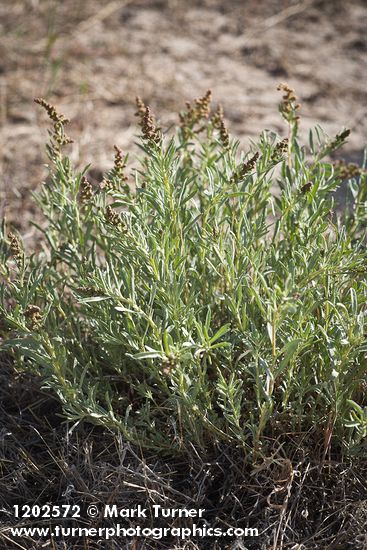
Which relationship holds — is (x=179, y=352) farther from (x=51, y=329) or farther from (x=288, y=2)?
(x=288, y=2)

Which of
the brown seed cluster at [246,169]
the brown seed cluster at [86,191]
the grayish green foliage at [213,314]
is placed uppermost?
the brown seed cluster at [246,169]

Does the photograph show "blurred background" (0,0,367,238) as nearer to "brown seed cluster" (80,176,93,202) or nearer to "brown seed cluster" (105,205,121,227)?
"brown seed cluster" (80,176,93,202)

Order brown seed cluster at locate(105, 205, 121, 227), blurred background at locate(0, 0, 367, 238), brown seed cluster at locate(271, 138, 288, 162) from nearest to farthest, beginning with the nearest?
brown seed cluster at locate(105, 205, 121, 227) → brown seed cluster at locate(271, 138, 288, 162) → blurred background at locate(0, 0, 367, 238)

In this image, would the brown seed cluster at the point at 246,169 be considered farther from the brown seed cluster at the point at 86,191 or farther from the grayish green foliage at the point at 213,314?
the brown seed cluster at the point at 86,191

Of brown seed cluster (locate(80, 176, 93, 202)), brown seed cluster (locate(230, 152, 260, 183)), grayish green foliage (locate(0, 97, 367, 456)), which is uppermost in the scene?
brown seed cluster (locate(230, 152, 260, 183))

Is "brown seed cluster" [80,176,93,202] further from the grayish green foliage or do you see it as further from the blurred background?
the blurred background

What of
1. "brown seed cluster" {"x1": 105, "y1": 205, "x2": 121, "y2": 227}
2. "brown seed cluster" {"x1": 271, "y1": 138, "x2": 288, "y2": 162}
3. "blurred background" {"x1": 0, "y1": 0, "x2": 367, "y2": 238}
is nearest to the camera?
"brown seed cluster" {"x1": 105, "y1": 205, "x2": 121, "y2": 227}

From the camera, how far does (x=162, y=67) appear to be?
16.5ft

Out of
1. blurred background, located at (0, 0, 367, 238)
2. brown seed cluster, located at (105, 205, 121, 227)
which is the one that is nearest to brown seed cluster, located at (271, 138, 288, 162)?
brown seed cluster, located at (105, 205, 121, 227)

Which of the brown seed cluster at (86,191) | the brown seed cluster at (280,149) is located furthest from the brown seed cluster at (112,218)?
the brown seed cluster at (280,149)

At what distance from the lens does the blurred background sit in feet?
14.4

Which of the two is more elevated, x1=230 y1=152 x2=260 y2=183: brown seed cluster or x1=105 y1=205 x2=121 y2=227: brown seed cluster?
x1=230 y1=152 x2=260 y2=183: brown seed cluster

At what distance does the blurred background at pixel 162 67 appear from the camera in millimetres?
4383

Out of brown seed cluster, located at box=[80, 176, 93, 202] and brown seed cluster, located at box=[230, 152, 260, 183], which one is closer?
brown seed cluster, located at box=[230, 152, 260, 183]
